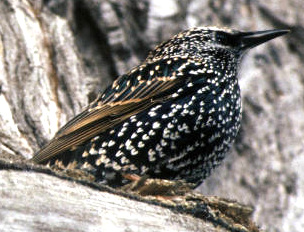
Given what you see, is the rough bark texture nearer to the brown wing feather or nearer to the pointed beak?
the brown wing feather

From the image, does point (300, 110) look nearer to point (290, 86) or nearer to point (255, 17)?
point (290, 86)

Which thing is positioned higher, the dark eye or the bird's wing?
the dark eye

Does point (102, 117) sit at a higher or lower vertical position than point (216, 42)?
lower

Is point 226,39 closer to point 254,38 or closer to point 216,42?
point 216,42

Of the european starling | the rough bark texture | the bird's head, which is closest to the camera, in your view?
the european starling

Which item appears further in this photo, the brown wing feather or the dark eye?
the dark eye

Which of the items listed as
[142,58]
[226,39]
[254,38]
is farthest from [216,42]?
[142,58]

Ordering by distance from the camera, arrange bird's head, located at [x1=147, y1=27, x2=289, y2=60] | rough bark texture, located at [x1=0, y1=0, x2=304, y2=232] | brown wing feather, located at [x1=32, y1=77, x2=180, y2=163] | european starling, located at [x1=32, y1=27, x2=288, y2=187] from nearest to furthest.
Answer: european starling, located at [x1=32, y1=27, x2=288, y2=187], brown wing feather, located at [x1=32, y1=77, x2=180, y2=163], bird's head, located at [x1=147, y1=27, x2=289, y2=60], rough bark texture, located at [x1=0, y1=0, x2=304, y2=232]

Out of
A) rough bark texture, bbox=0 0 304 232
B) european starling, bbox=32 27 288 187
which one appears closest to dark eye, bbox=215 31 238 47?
european starling, bbox=32 27 288 187
